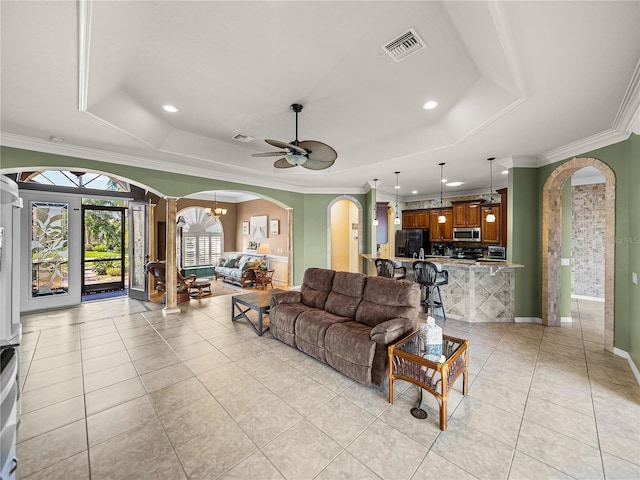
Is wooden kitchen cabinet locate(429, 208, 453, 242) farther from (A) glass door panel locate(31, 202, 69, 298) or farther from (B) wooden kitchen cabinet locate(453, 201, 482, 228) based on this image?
(A) glass door panel locate(31, 202, 69, 298)

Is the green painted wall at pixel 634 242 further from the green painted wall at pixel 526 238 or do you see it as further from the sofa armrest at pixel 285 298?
the sofa armrest at pixel 285 298

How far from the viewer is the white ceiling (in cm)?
174

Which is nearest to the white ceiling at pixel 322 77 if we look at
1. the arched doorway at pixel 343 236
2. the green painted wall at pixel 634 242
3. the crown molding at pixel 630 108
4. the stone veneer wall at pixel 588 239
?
the crown molding at pixel 630 108

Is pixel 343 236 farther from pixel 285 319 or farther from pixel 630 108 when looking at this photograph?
pixel 630 108

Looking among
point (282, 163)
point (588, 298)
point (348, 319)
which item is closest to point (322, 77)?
point (282, 163)

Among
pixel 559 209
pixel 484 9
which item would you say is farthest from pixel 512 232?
pixel 484 9

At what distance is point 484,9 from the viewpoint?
158 cm

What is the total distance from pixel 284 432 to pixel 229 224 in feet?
Result: 29.5

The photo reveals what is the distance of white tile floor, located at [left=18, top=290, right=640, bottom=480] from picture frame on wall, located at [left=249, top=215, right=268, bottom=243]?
5358 millimetres

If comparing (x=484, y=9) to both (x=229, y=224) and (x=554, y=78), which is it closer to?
(x=554, y=78)

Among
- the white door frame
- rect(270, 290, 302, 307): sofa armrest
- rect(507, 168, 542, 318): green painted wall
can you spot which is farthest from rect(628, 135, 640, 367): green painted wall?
the white door frame

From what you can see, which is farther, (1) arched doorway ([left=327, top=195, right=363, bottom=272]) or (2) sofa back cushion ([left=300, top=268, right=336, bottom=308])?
(1) arched doorway ([left=327, top=195, right=363, bottom=272])

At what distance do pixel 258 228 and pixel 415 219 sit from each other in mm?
5282

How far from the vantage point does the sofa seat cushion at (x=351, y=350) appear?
8.32ft
